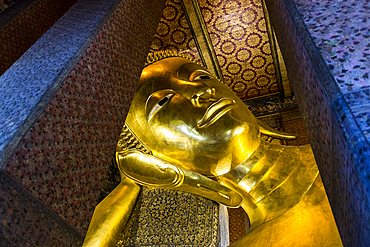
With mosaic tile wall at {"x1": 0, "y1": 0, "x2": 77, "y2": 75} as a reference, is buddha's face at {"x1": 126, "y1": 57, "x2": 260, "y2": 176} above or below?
below

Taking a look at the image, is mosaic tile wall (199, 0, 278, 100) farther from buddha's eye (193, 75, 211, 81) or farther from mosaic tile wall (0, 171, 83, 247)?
mosaic tile wall (0, 171, 83, 247)

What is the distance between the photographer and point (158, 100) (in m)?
1.83

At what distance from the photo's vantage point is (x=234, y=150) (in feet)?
5.70

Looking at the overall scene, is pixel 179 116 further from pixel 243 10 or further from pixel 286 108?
pixel 286 108

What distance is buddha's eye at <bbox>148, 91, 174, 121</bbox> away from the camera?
5.98 feet

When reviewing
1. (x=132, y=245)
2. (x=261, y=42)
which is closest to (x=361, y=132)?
(x=132, y=245)

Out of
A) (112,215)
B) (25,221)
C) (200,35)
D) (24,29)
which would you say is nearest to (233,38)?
(200,35)

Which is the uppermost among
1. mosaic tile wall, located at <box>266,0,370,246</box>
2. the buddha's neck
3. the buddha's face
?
mosaic tile wall, located at <box>266,0,370,246</box>

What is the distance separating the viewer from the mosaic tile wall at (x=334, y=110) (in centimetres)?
47

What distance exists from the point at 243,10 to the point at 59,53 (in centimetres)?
276

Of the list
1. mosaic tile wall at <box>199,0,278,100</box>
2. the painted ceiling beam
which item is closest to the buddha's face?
the painted ceiling beam

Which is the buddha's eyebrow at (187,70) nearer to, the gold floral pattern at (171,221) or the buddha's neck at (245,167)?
the buddha's neck at (245,167)

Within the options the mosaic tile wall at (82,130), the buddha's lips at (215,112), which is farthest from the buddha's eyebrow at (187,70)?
the mosaic tile wall at (82,130)

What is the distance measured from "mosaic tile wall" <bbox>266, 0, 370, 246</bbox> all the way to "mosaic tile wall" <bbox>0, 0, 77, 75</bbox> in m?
1.34
